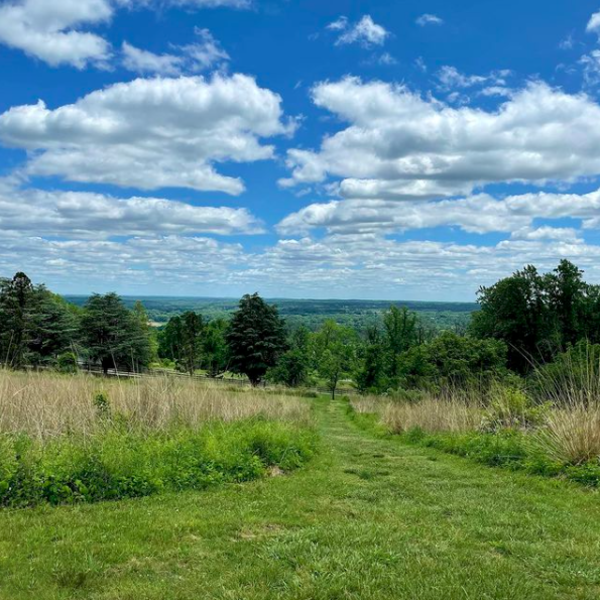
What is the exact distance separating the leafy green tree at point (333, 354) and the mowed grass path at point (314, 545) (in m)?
40.9

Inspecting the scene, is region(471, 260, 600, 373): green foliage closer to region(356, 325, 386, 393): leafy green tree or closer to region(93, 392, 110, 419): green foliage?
region(356, 325, 386, 393): leafy green tree

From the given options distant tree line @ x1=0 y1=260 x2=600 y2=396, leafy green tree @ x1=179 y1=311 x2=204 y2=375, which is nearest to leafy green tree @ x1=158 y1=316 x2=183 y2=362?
leafy green tree @ x1=179 y1=311 x2=204 y2=375

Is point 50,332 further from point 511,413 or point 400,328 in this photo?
point 511,413

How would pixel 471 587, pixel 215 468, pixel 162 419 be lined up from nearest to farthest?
pixel 471 587 < pixel 215 468 < pixel 162 419

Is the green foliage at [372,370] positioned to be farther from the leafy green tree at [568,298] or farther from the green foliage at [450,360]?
the leafy green tree at [568,298]

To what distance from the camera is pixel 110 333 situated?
5503cm

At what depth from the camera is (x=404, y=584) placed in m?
3.78

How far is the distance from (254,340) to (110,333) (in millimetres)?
17049

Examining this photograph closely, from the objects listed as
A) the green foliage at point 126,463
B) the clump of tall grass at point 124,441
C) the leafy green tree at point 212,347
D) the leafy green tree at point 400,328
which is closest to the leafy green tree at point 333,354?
the leafy green tree at point 400,328

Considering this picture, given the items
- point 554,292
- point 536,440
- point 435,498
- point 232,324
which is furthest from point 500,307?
point 435,498

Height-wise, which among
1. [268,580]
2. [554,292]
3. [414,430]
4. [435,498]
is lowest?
[414,430]

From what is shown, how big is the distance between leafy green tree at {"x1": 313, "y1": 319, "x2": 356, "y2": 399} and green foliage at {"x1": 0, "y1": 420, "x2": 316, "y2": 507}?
3853 centimetres

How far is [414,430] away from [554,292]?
41.6 m

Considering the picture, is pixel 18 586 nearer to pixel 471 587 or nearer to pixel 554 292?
pixel 471 587
